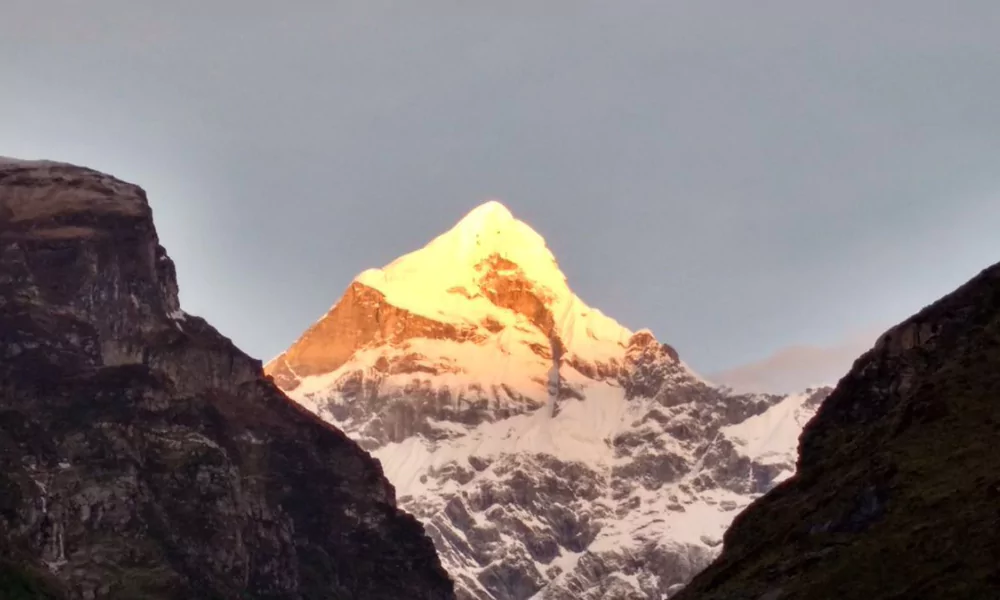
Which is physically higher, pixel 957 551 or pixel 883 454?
pixel 883 454

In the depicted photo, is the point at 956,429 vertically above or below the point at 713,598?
above

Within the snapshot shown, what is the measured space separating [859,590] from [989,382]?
34.8 meters

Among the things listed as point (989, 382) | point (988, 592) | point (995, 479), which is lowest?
point (988, 592)

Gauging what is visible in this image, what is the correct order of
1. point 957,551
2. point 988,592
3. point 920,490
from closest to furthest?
point 988,592 → point 957,551 → point 920,490

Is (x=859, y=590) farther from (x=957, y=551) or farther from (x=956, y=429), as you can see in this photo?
(x=956, y=429)

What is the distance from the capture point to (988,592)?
15738cm

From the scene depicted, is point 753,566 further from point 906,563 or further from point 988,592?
point 988,592

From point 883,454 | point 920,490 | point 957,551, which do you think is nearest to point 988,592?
point 957,551

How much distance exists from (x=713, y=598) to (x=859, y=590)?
70.3ft

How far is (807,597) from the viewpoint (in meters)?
176

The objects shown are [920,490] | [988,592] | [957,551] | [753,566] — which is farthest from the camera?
[753,566]

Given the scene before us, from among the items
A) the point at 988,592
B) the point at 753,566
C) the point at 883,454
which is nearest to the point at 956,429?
the point at 883,454

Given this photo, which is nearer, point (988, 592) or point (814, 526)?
point (988, 592)

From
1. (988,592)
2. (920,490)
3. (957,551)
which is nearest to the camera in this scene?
(988,592)
